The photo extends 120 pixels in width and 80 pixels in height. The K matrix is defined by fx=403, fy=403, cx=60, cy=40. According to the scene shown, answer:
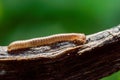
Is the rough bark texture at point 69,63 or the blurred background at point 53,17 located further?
the blurred background at point 53,17

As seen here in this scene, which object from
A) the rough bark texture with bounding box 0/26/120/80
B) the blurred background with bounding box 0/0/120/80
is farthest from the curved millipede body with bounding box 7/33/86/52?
the blurred background with bounding box 0/0/120/80

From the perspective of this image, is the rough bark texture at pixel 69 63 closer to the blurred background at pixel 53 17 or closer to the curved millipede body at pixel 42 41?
the curved millipede body at pixel 42 41

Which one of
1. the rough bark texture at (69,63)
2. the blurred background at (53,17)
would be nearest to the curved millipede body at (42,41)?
the rough bark texture at (69,63)

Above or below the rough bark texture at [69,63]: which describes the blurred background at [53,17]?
above

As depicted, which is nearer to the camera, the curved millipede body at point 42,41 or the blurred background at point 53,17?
the curved millipede body at point 42,41

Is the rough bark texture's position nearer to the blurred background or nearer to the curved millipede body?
the curved millipede body

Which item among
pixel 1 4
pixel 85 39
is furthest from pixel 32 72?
pixel 1 4

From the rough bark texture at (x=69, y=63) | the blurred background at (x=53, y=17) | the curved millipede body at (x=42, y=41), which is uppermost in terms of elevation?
the blurred background at (x=53, y=17)

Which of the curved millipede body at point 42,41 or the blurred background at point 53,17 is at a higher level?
the blurred background at point 53,17
